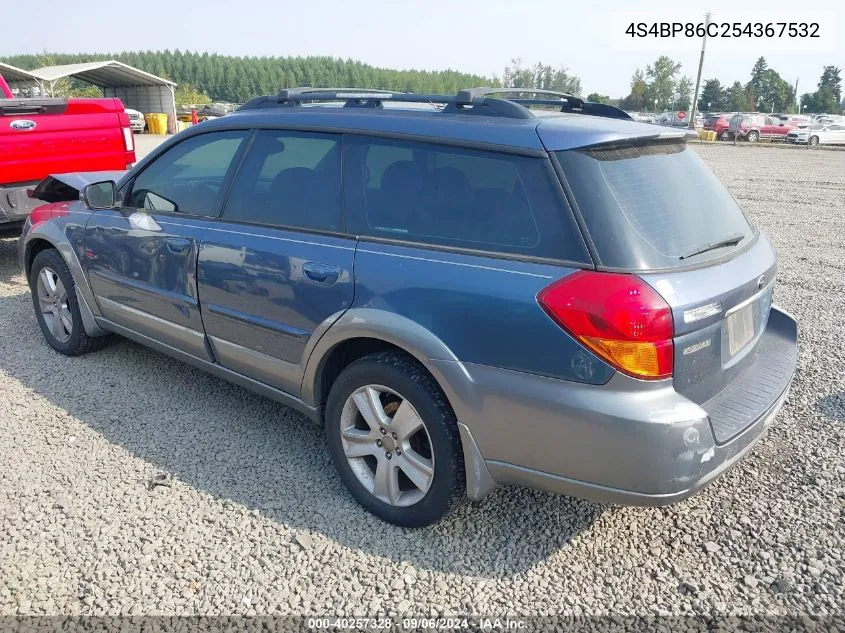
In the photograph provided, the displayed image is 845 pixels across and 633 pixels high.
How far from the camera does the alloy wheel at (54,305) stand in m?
4.65

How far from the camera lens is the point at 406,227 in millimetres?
2766

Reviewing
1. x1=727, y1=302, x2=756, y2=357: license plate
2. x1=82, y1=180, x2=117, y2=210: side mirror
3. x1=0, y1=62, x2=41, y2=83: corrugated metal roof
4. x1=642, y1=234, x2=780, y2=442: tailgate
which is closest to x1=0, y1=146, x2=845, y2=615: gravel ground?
x1=642, y1=234, x2=780, y2=442: tailgate

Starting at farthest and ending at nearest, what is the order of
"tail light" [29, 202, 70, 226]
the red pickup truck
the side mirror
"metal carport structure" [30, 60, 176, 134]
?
"metal carport structure" [30, 60, 176, 134] → the red pickup truck → "tail light" [29, 202, 70, 226] → the side mirror

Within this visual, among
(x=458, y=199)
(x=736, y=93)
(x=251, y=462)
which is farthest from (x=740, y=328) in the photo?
(x=736, y=93)

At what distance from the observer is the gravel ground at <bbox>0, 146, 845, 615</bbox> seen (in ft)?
8.22

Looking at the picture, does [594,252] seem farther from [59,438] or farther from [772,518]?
[59,438]

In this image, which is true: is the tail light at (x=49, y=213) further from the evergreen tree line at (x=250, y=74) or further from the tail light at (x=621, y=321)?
the evergreen tree line at (x=250, y=74)

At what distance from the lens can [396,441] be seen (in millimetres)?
2809

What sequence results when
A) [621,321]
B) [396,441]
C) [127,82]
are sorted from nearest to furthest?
[621,321] → [396,441] → [127,82]

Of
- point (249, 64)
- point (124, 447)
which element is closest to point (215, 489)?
point (124, 447)

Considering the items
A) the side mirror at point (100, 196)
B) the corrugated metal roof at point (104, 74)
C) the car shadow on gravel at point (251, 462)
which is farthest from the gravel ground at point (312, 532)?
the corrugated metal roof at point (104, 74)

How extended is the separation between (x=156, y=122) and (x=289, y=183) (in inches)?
1281

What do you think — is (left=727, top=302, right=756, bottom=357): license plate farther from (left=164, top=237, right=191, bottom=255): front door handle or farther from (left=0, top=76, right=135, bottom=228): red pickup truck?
(left=0, top=76, right=135, bottom=228): red pickup truck

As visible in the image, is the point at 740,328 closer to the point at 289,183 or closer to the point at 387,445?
the point at 387,445
